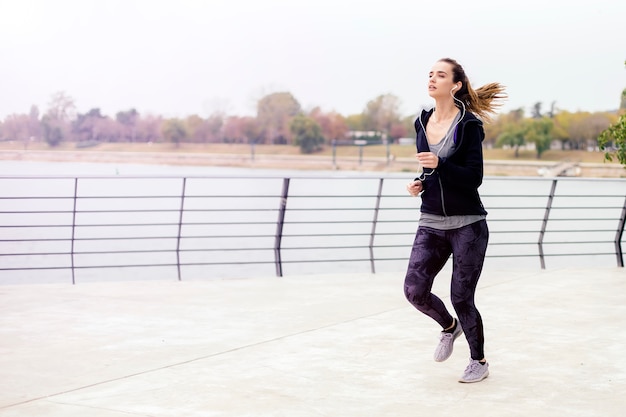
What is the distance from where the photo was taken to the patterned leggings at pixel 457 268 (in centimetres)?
434

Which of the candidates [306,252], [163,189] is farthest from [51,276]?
[163,189]

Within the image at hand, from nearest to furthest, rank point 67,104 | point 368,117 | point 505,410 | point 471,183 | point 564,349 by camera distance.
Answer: point 505,410 → point 471,183 → point 564,349 → point 67,104 → point 368,117

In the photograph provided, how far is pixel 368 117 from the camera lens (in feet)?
311

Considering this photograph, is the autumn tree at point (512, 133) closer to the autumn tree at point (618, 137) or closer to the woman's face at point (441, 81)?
the autumn tree at point (618, 137)

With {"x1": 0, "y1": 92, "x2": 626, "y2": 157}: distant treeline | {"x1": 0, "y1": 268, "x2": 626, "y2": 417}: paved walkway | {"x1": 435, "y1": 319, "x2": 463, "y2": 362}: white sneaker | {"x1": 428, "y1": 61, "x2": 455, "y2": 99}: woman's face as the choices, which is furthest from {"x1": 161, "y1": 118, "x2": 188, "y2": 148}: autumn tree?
{"x1": 428, "y1": 61, "x2": 455, "y2": 99}: woman's face

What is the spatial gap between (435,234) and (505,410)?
0.91 metres

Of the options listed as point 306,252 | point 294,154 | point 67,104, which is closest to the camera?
point 306,252

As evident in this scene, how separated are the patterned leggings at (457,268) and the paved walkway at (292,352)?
0.31 m

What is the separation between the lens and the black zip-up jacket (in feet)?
13.9

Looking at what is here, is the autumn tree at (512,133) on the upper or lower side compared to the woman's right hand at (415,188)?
upper

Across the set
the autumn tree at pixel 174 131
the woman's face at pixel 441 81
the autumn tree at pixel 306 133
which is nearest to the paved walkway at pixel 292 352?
the woman's face at pixel 441 81

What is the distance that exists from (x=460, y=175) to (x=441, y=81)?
47 cm

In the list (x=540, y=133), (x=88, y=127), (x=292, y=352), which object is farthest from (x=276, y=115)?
(x=292, y=352)

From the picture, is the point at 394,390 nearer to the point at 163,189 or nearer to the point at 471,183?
the point at 471,183
